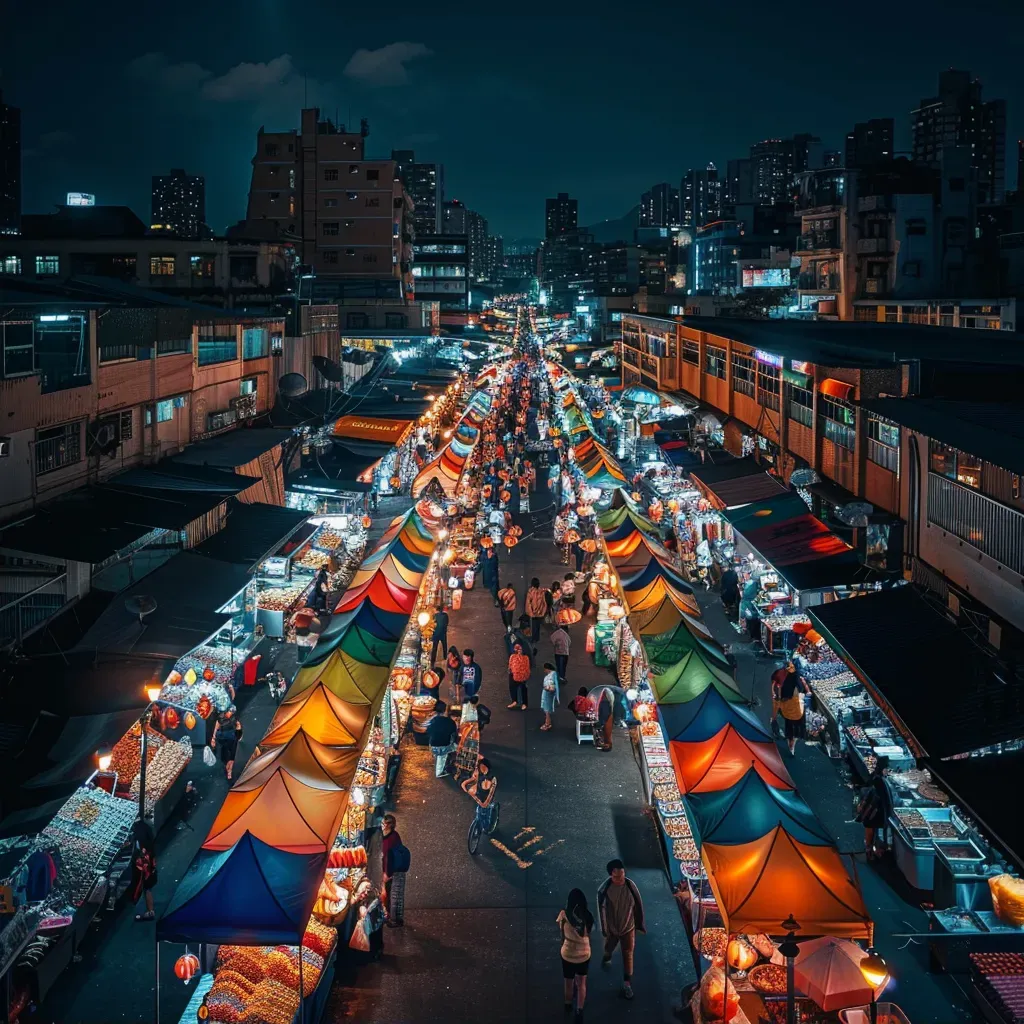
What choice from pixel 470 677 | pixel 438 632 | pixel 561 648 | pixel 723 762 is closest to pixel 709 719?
pixel 723 762

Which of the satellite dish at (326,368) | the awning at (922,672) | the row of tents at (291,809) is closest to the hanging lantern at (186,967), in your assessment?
the row of tents at (291,809)

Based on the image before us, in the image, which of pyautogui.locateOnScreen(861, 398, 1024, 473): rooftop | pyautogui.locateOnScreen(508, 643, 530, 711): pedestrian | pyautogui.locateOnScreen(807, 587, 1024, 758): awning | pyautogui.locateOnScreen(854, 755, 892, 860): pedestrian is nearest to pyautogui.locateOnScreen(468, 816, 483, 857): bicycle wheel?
pyautogui.locateOnScreen(854, 755, 892, 860): pedestrian

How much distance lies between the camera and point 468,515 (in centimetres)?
3066

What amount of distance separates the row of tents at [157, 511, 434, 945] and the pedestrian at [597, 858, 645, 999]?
8.07 feet

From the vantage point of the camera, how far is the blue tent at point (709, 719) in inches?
468

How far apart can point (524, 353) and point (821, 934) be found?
13137 centimetres

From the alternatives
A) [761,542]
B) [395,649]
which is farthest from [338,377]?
[395,649]

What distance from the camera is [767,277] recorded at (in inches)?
2985

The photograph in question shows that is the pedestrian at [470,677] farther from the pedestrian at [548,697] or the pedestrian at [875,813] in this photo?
the pedestrian at [875,813]

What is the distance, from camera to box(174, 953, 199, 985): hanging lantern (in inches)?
367

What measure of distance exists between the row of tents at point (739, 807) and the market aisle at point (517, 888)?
1.15 metres

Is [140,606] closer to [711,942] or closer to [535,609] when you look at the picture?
[535,609]

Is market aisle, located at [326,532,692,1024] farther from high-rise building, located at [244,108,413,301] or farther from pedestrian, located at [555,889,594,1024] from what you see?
high-rise building, located at [244,108,413,301]

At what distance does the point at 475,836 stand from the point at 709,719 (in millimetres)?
2856
